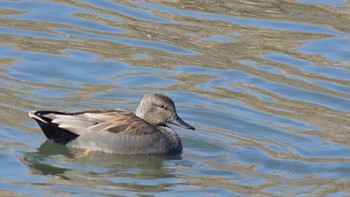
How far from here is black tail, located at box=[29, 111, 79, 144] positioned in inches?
499

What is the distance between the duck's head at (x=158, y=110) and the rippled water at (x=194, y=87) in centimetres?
42

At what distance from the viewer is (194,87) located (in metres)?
15.4

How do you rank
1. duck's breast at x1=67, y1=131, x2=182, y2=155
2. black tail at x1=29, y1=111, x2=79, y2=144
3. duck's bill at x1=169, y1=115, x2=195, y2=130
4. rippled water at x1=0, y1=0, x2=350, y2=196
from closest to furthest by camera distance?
rippled water at x1=0, y1=0, x2=350, y2=196, black tail at x1=29, y1=111, x2=79, y2=144, duck's breast at x1=67, y1=131, x2=182, y2=155, duck's bill at x1=169, y1=115, x2=195, y2=130

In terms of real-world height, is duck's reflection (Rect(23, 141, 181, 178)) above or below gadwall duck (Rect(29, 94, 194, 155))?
below

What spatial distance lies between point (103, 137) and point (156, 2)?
6.57 metres

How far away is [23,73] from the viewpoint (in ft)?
50.5

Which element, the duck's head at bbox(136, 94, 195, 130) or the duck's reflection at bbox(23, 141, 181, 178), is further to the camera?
the duck's head at bbox(136, 94, 195, 130)

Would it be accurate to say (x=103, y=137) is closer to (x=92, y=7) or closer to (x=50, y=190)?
(x=50, y=190)

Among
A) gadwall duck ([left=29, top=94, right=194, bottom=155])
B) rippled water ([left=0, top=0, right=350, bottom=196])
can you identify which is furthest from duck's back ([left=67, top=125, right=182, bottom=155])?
rippled water ([left=0, top=0, right=350, bottom=196])

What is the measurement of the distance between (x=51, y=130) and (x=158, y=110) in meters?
1.36

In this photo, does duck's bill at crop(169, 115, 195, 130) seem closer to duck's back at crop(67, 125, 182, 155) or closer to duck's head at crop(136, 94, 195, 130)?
duck's head at crop(136, 94, 195, 130)

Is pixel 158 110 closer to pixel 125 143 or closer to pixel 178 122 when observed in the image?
pixel 178 122

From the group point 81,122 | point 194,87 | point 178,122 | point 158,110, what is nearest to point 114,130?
point 81,122

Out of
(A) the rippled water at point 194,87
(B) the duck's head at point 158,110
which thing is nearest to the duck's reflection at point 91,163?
(A) the rippled water at point 194,87
